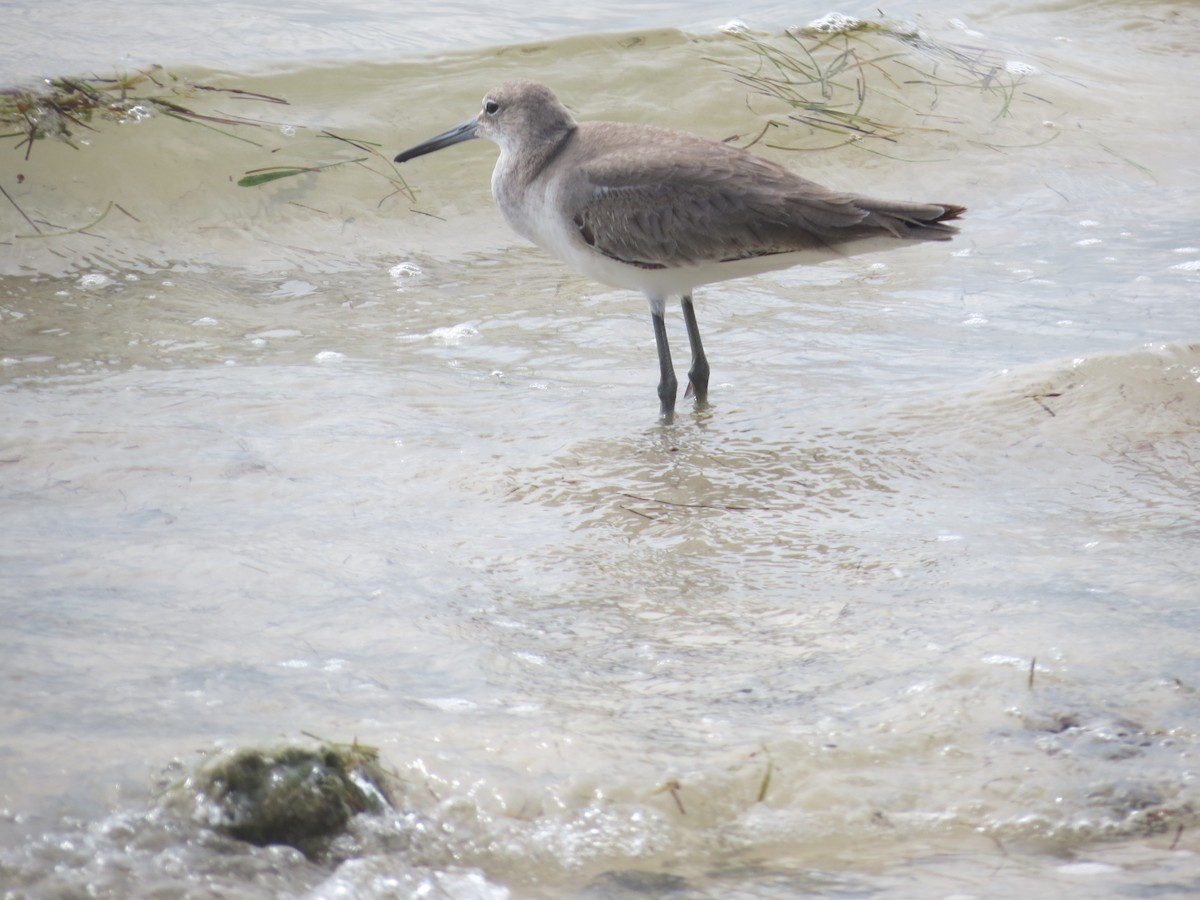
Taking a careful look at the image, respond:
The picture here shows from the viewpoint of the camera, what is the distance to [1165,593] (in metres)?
3.24

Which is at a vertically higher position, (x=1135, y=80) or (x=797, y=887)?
(x=1135, y=80)

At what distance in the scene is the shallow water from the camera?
238cm

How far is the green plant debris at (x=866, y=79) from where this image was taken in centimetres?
816

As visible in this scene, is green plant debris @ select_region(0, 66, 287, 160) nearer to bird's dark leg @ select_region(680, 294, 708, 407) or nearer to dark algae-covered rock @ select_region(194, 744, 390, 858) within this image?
bird's dark leg @ select_region(680, 294, 708, 407)

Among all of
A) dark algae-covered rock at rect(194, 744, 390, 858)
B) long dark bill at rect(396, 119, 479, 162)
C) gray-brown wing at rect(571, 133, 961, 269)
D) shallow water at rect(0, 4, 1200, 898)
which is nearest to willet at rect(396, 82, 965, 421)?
gray-brown wing at rect(571, 133, 961, 269)

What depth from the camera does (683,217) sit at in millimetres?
4895

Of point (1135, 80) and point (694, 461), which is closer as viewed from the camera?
point (694, 461)

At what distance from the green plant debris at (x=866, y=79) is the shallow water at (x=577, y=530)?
372 mm

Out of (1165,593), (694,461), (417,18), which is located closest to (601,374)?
(694,461)

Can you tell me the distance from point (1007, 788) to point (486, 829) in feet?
3.20

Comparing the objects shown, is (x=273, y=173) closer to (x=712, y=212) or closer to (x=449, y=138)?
(x=449, y=138)

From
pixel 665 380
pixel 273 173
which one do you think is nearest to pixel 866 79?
pixel 273 173

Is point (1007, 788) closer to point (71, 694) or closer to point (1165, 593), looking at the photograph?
point (1165, 593)

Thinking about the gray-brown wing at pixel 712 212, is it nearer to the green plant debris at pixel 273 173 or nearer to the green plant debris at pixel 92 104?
the green plant debris at pixel 273 173
